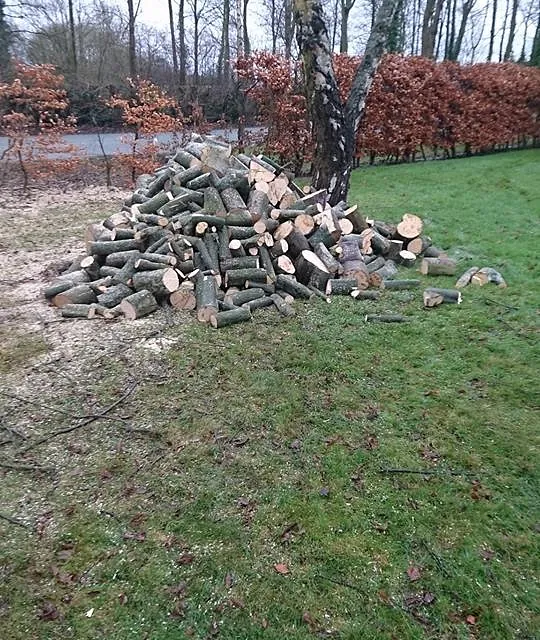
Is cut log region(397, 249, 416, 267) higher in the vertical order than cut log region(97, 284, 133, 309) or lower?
higher

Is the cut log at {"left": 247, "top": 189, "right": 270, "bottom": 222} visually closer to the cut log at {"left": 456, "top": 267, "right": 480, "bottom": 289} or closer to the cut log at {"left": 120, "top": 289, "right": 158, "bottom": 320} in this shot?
the cut log at {"left": 120, "top": 289, "right": 158, "bottom": 320}

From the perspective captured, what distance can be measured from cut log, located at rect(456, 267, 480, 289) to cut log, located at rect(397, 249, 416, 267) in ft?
2.30

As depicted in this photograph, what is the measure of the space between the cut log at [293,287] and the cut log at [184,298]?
981 millimetres

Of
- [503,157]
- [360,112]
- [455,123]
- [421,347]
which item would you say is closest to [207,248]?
[421,347]

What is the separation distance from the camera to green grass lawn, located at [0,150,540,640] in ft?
6.99

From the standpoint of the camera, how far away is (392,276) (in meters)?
5.65

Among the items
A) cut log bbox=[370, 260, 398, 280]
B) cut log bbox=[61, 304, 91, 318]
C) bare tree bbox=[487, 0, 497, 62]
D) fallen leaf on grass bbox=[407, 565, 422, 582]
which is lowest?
fallen leaf on grass bbox=[407, 565, 422, 582]

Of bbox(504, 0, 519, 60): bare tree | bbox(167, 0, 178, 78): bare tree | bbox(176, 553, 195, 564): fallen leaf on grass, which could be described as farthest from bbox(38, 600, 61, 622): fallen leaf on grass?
bbox(504, 0, 519, 60): bare tree

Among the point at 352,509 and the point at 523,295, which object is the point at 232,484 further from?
the point at 523,295

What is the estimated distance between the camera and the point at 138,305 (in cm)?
476

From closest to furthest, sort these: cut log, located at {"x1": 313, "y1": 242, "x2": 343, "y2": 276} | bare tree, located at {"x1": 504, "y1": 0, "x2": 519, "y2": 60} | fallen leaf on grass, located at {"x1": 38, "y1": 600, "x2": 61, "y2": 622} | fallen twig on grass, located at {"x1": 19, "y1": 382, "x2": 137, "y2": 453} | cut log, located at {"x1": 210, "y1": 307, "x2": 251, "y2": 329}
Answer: fallen leaf on grass, located at {"x1": 38, "y1": 600, "x2": 61, "y2": 622} < fallen twig on grass, located at {"x1": 19, "y1": 382, "x2": 137, "y2": 453} < cut log, located at {"x1": 210, "y1": 307, "x2": 251, "y2": 329} < cut log, located at {"x1": 313, "y1": 242, "x2": 343, "y2": 276} < bare tree, located at {"x1": 504, "y1": 0, "x2": 519, "y2": 60}

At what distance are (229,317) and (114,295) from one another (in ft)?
4.14

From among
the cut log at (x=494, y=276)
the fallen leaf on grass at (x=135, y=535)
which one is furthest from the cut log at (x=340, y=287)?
the fallen leaf on grass at (x=135, y=535)

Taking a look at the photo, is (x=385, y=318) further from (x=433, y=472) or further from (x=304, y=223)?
(x=433, y=472)
